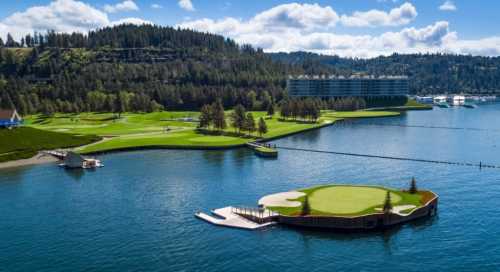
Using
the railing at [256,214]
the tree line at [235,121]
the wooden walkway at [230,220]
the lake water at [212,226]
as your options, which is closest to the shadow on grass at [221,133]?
the tree line at [235,121]

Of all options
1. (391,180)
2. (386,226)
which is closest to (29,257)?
(386,226)

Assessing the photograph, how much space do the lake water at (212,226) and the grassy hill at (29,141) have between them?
43.8ft

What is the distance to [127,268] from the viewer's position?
55156 millimetres

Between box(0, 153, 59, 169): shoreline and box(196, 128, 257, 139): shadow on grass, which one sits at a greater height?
box(196, 128, 257, 139): shadow on grass

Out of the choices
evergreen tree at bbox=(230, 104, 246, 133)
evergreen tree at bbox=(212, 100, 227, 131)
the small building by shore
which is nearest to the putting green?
the small building by shore

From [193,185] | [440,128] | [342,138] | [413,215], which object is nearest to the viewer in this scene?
[413,215]

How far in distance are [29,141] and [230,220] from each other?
8593 cm

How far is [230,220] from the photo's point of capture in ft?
228

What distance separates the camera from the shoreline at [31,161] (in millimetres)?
115119

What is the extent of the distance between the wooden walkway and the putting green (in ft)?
29.7

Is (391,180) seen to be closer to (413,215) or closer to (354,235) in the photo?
(413,215)

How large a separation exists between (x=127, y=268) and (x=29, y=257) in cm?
1297

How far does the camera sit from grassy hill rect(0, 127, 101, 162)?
12346cm

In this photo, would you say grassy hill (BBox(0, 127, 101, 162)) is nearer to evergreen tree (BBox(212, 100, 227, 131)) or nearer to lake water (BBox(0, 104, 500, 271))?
lake water (BBox(0, 104, 500, 271))
